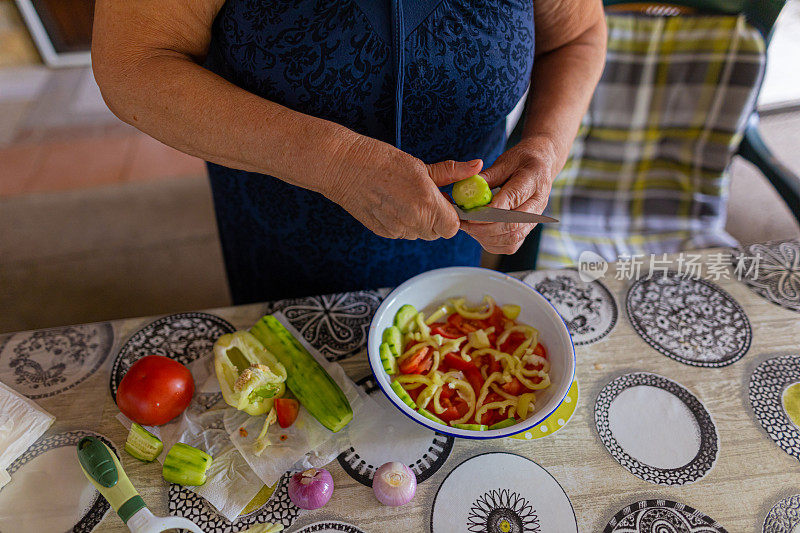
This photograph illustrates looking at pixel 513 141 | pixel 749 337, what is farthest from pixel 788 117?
pixel 749 337

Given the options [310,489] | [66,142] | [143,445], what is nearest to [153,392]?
[143,445]

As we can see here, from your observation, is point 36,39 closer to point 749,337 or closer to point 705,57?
point 705,57

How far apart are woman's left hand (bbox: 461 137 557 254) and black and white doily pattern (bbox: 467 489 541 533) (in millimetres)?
422

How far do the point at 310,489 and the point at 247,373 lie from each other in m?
0.21

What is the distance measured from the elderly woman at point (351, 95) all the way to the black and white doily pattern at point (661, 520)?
0.47 m

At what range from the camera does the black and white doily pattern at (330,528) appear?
828mm

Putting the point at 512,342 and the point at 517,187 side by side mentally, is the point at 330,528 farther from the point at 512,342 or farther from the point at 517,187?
the point at 517,187

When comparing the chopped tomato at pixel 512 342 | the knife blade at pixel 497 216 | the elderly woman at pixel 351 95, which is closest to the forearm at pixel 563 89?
the elderly woman at pixel 351 95

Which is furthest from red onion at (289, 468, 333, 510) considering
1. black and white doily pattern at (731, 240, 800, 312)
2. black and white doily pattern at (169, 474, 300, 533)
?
black and white doily pattern at (731, 240, 800, 312)

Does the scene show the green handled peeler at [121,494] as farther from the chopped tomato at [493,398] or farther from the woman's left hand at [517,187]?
the woman's left hand at [517,187]

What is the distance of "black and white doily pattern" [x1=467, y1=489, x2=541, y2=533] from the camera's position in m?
0.83

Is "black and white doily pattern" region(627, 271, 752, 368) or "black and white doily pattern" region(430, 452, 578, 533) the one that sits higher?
"black and white doily pattern" region(627, 271, 752, 368)

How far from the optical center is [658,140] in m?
1.97

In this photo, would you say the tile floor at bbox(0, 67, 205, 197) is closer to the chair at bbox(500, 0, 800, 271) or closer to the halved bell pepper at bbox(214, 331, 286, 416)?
the chair at bbox(500, 0, 800, 271)
